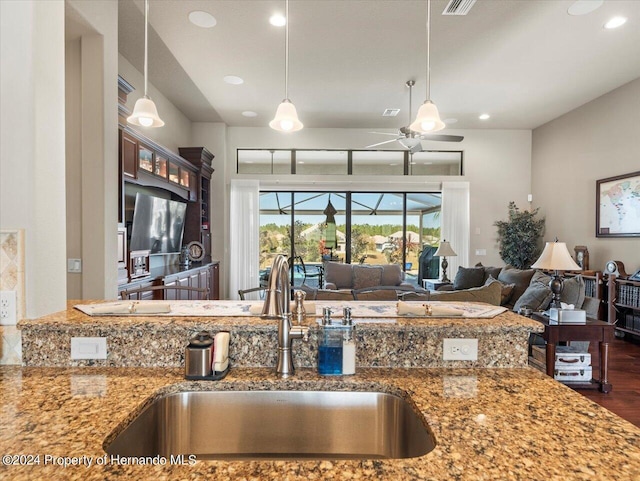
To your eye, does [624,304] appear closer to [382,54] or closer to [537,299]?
[537,299]

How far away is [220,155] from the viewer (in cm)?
641

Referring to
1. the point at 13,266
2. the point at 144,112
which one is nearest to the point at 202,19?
the point at 144,112

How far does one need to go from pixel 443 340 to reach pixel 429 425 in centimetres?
42

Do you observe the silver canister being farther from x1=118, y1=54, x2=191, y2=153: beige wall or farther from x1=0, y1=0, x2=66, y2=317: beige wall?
x1=118, y1=54, x2=191, y2=153: beige wall

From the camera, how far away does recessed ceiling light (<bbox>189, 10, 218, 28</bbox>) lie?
3.19 meters

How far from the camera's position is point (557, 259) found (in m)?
3.27

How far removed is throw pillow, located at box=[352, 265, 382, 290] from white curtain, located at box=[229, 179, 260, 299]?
6.98 ft

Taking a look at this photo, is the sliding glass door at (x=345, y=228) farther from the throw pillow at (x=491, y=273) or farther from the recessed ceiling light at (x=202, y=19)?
the recessed ceiling light at (x=202, y=19)

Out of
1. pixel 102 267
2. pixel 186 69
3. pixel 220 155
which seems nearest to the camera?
pixel 102 267

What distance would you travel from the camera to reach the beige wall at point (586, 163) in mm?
4609

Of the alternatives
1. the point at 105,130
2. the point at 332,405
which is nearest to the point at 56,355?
the point at 332,405

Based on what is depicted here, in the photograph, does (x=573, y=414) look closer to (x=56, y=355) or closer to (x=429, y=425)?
(x=429, y=425)

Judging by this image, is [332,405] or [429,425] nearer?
[429,425]

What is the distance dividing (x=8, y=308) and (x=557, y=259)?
12.6 ft
